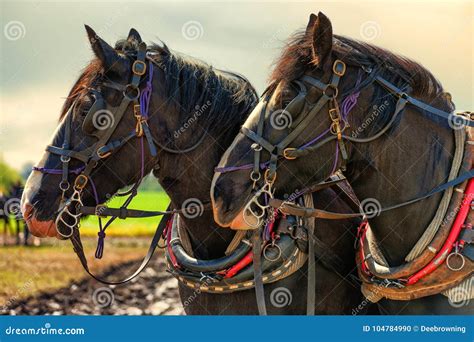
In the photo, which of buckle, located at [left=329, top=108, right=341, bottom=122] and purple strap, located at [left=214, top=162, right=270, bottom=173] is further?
purple strap, located at [left=214, top=162, right=270, bottom=173]

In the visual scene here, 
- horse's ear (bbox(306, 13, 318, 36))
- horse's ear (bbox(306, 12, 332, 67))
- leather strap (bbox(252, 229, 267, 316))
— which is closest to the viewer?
horse's ear (bbox(306, 12, 332, 67))

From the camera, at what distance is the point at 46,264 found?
43.3ft

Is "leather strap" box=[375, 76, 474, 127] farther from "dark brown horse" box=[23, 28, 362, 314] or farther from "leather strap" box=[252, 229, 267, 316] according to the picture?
"leather strap" box=[252, 229, 267, 316]

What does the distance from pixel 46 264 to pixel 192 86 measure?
815 centimetres

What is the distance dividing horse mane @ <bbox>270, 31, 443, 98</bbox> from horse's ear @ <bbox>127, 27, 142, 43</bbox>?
130 centimetres

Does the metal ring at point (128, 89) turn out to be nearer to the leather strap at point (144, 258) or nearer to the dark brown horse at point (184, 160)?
the dark brown horse at point (184, 160)

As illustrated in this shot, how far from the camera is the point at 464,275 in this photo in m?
4.80

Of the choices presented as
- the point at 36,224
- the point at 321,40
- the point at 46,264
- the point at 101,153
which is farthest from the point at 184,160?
the point at 46,264

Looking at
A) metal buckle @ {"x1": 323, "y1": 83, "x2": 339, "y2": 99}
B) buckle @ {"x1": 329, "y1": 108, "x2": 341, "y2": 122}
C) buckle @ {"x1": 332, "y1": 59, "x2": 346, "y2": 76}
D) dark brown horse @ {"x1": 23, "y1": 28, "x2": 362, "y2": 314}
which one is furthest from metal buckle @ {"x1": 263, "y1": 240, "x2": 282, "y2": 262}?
buckle @ {"x1": 332, "y1": 59, "x2": 346, "y2": 76}

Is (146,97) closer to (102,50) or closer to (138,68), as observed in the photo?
(138,68)

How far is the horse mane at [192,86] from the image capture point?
19.0 feet

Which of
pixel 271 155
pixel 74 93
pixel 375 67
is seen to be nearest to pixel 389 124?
pixel 375 67

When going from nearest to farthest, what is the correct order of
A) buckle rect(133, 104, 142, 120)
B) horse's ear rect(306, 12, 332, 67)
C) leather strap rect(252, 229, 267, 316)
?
horse's ear rect(306, 12, 332, 67) → leather strap rect(252, 229, 267, 316) → buckle rect(133, 104, 142, 120)

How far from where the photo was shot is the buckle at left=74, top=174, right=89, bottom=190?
219 inches
